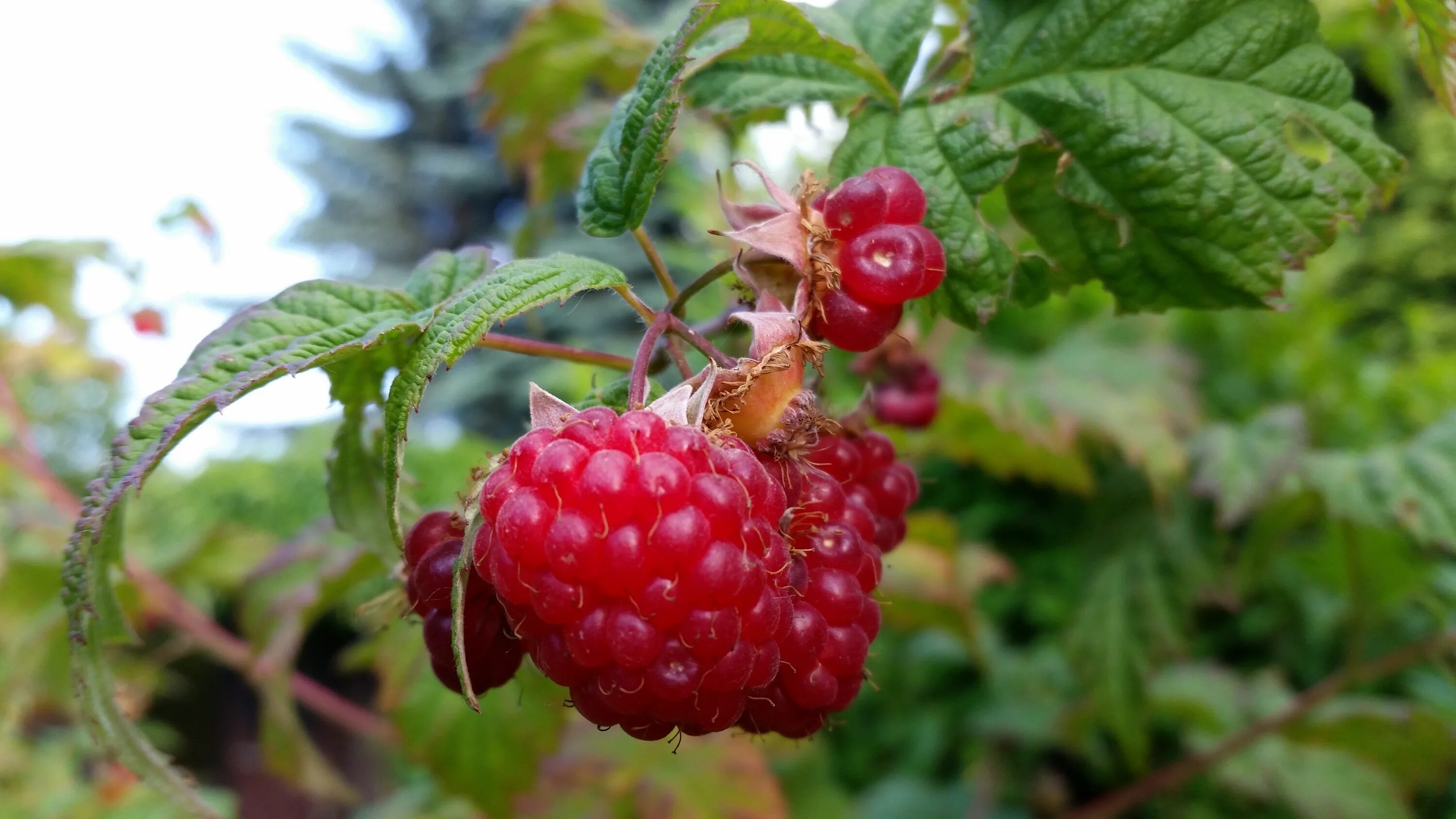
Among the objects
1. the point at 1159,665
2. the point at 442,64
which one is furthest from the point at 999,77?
the point at 442,64

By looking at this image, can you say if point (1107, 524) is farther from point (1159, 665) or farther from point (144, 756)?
point (144, 756)

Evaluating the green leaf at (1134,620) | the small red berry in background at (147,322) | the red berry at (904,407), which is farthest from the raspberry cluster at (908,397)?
the small red berry in background at (147,322)

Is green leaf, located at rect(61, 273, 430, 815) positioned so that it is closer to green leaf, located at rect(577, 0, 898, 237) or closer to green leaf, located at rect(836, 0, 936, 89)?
green leaf, located at rect(577, 0, 898, 237)

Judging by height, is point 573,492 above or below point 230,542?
above

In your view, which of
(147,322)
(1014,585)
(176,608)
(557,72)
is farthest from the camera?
(1014,585)

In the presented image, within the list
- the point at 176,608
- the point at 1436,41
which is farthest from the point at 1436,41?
the point at 176,608

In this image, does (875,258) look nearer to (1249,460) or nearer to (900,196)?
(900,196)
